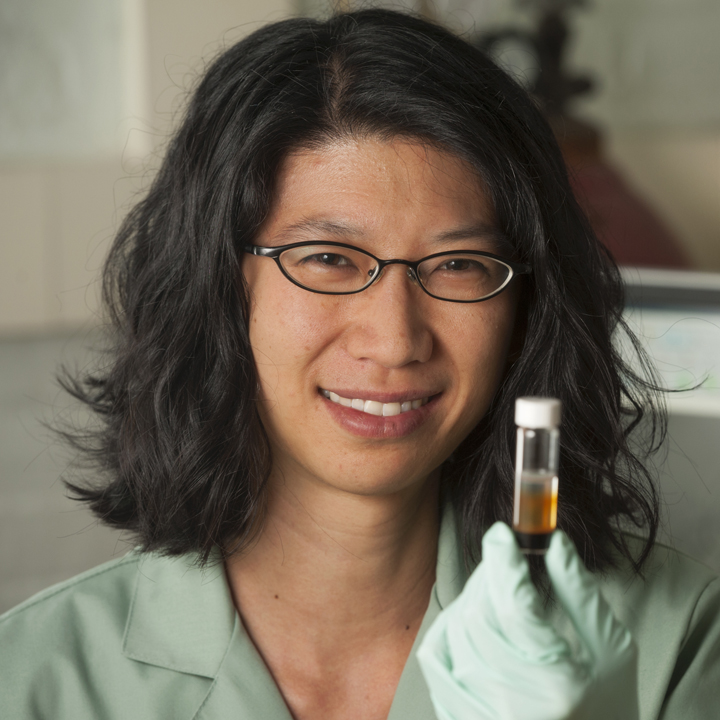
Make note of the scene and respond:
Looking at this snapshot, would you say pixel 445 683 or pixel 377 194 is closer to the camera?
pixel 445 683

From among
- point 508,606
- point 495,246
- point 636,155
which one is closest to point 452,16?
point 636,155

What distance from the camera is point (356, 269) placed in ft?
3.44

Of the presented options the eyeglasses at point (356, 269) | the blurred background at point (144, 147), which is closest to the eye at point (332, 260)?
the eyeglasses at point (356, 269)

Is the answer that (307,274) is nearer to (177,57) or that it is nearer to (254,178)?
(254,178)

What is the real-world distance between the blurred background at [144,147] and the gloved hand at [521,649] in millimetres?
1327

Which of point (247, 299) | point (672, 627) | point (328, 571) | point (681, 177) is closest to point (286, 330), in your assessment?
point (247, 299)

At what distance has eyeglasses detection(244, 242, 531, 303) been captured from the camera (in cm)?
103

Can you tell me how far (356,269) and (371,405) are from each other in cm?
17

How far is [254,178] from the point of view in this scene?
107cm

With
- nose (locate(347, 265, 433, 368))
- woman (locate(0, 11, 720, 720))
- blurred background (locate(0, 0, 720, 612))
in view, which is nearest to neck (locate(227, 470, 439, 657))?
woman (locate(0, 11, 720, 720))

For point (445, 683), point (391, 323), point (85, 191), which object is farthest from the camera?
point (85, 191)

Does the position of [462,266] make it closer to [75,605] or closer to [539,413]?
[539,413]

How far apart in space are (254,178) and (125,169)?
62.4 inches

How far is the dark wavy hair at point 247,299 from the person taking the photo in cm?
109
